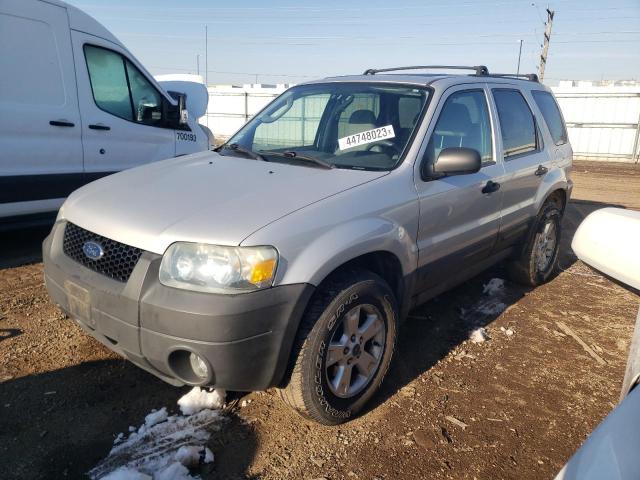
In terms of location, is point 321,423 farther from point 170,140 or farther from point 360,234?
point 170,140

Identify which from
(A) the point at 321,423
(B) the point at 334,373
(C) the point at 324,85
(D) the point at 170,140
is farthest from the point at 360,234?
(D) the point at 170,140

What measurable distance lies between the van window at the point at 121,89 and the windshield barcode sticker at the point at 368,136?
3125 mm

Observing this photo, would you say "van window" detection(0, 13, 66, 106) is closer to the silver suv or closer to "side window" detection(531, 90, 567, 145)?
the silver suv

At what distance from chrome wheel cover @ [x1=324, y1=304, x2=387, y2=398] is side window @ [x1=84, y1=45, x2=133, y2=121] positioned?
12.8ft

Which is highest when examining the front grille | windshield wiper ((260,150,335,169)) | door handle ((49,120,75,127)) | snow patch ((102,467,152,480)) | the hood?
door handle ((49,120,75,127))

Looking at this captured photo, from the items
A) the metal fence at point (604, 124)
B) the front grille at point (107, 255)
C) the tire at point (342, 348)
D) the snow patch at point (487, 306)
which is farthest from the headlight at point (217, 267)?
the metal fence at point (604, 124)

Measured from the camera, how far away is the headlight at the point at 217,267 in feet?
7.18

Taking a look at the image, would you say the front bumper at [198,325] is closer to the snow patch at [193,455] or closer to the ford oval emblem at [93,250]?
the ford oval emblem at [93,250]

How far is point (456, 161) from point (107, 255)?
202 cm

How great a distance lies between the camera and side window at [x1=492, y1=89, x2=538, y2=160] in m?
4.08

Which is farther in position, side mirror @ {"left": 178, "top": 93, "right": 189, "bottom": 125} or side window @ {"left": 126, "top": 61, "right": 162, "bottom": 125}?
side mirror @ {"left": 178, "top": 93, "right": 189, "bottom": 125}

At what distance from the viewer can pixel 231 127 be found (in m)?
22.7

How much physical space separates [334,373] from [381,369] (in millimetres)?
355

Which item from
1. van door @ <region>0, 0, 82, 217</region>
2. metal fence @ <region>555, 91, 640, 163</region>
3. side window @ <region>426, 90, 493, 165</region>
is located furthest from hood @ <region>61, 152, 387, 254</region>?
metal fence @ <region>555, 91, 640, 163</region>
